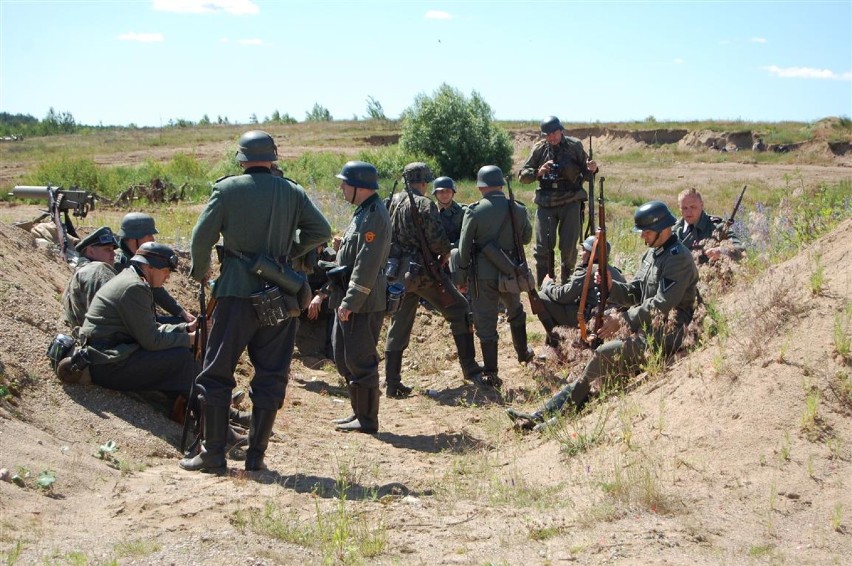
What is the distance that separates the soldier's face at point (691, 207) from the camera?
360 inches

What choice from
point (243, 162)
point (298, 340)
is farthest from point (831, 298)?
point (298, 340)

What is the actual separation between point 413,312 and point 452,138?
21356mm

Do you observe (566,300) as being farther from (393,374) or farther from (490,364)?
(393,374)

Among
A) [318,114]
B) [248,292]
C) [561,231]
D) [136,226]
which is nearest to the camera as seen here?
[248,292]

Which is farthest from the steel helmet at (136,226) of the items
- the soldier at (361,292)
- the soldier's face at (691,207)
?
the soldier's face at (691,207)

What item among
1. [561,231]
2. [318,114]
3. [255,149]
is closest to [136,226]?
[255,149]

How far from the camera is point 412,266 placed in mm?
9352

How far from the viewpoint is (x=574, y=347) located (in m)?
8.14

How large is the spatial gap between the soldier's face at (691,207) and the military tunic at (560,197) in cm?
191

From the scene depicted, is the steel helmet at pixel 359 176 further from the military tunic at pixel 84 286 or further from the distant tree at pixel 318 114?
the distant tree at pixel 318 114

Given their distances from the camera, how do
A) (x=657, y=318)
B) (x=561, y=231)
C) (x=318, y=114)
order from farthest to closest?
1. (x=318, y=114)
2. (x=561, y=231)
3. (x=657, y=318)

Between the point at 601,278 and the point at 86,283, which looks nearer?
the point at 86,283

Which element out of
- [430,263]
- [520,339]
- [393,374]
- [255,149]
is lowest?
[393,374]

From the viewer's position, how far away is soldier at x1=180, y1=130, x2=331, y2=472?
19.9 ft
